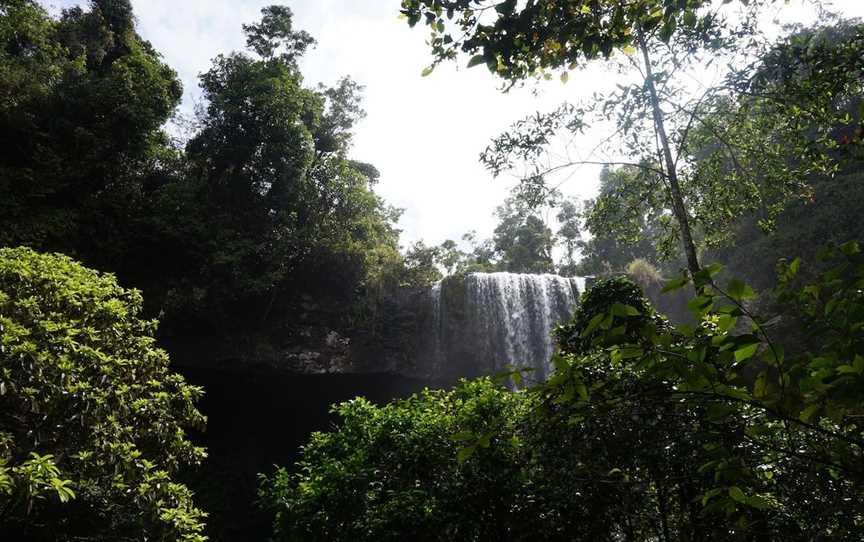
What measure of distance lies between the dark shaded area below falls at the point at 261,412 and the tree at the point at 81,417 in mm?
8446

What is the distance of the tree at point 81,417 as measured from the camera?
192 inches

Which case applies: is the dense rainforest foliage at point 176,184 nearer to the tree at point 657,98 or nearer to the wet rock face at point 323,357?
the wet rock face at point 323,357

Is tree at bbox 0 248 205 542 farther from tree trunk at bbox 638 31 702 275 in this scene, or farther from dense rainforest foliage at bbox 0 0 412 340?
dense rainforest foliage at bbox 0 0 412 340

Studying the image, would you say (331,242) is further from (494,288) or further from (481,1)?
(481,1)

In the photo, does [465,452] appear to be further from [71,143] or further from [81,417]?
[71,143]

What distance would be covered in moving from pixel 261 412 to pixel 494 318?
8820 mm

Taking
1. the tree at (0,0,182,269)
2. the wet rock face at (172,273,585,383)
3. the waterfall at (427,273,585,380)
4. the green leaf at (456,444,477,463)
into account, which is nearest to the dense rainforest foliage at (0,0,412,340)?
the tree at (0,0,182,269)

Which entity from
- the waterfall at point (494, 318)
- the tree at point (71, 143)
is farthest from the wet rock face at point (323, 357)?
the tree at point (71, 143)

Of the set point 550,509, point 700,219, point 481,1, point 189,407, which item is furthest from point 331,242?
point 481,1

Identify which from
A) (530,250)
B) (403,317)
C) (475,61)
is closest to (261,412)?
(403,317)

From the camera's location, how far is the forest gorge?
1274 mm

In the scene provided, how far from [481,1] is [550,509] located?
3819 mm

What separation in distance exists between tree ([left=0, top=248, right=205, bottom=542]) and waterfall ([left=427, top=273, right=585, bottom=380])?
12051mm

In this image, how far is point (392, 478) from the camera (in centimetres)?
465
